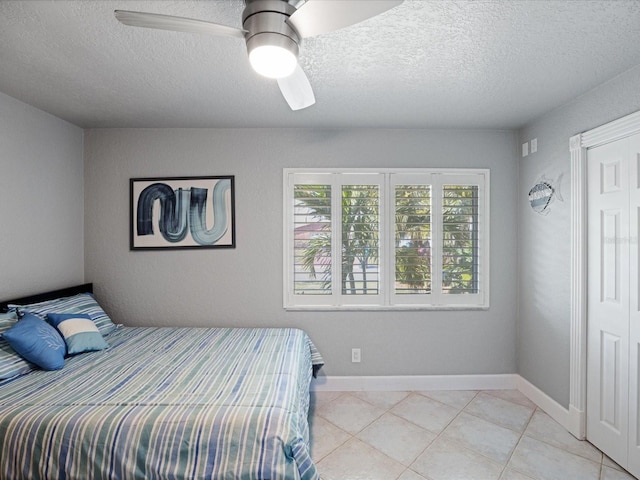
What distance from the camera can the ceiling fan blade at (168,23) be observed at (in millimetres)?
1100

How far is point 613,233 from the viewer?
6.95 feet

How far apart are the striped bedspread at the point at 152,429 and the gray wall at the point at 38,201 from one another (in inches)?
41.8

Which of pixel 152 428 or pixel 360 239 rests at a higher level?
pixel 360 239

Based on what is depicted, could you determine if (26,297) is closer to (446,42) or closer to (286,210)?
(286,210)

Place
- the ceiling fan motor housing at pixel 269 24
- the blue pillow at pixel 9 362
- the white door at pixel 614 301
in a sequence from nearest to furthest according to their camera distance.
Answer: the ceiling fan motor housing at pixel 269 24 → the blue pillow at pixel 9 362 → the white door at pixel 614 301

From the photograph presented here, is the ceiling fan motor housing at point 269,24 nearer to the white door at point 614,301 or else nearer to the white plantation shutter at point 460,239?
the white door at point 614,301

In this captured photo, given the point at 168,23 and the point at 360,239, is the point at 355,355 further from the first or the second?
the point at 168,23

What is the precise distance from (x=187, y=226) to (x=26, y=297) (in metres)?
1.28

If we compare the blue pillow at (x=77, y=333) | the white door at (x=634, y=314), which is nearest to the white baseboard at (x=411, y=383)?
the white door at (x=634, y=314)

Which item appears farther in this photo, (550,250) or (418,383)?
(418,383)

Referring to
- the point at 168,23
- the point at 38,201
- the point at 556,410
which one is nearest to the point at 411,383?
the point at 556,410

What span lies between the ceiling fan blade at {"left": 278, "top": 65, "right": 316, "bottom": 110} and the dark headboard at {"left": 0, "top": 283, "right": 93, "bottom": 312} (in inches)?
94.7

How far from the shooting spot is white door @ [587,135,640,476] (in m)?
1.96

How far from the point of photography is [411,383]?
3.06m
